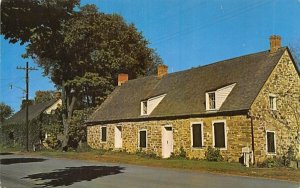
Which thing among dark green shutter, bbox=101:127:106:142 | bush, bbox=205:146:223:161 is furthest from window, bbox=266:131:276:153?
dark green shutter, bbox=101:127:106:142

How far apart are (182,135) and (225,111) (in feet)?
14.8

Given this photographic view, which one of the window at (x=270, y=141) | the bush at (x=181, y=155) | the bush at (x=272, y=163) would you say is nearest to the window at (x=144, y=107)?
the bush at (x=181, y=155)

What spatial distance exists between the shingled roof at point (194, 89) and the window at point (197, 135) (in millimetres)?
849

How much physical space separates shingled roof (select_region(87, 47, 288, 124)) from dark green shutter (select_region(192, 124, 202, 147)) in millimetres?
912

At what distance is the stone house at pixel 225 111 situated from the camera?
25.8 m

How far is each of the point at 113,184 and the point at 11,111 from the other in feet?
222

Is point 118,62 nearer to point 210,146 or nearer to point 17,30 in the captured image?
point 210,146

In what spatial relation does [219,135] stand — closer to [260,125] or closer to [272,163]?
[260,125]

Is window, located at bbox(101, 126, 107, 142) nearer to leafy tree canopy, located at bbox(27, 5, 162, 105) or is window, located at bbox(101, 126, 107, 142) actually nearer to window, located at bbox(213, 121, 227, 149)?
leafy tree canopy, located at bbox(27, 5, 162, 105)

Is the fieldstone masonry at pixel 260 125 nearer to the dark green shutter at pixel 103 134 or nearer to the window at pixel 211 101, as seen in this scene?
the window at pixel 211 101

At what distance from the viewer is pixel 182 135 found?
96.8ft

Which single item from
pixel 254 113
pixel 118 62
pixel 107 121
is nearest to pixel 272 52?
pixel 254 113

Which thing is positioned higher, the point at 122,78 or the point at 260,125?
the point at 122,78

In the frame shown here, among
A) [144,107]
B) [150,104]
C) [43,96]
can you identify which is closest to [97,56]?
[144,107]
